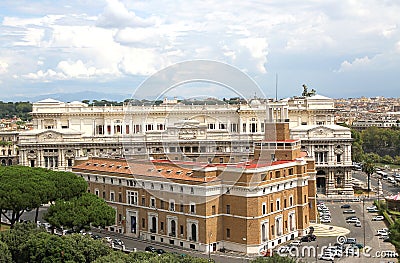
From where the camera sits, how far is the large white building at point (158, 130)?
7931cm

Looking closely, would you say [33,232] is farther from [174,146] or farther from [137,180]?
[174,146]

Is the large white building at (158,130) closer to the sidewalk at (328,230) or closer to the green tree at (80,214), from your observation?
the sidewalk at (328,230)

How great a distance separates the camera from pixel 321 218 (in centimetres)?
6172

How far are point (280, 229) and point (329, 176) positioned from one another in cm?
2941

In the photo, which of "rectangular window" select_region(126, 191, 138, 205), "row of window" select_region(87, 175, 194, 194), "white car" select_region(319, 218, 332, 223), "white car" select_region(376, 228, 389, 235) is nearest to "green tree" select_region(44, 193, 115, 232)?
"rectangular window" select_region(126, 191, 138, 205)

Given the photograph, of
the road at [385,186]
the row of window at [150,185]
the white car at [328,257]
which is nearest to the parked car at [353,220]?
the white car at [328,257]

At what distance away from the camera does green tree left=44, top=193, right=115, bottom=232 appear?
4753cm

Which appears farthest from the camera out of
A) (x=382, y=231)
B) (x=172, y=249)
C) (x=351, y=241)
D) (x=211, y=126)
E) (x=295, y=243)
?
(x=211, y=126)

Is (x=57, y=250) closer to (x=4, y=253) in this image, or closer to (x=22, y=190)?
(x=4, y=253)

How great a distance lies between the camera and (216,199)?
48500 mm

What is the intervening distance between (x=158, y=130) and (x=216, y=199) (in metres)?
38.6

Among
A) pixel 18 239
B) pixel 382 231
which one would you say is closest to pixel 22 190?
pixel 18 239

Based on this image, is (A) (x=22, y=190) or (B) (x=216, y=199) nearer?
(B) (x=216, y=199)

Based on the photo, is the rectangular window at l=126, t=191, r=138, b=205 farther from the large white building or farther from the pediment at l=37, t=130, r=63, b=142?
the pediment at l=37, t=130, r=63, b=142
